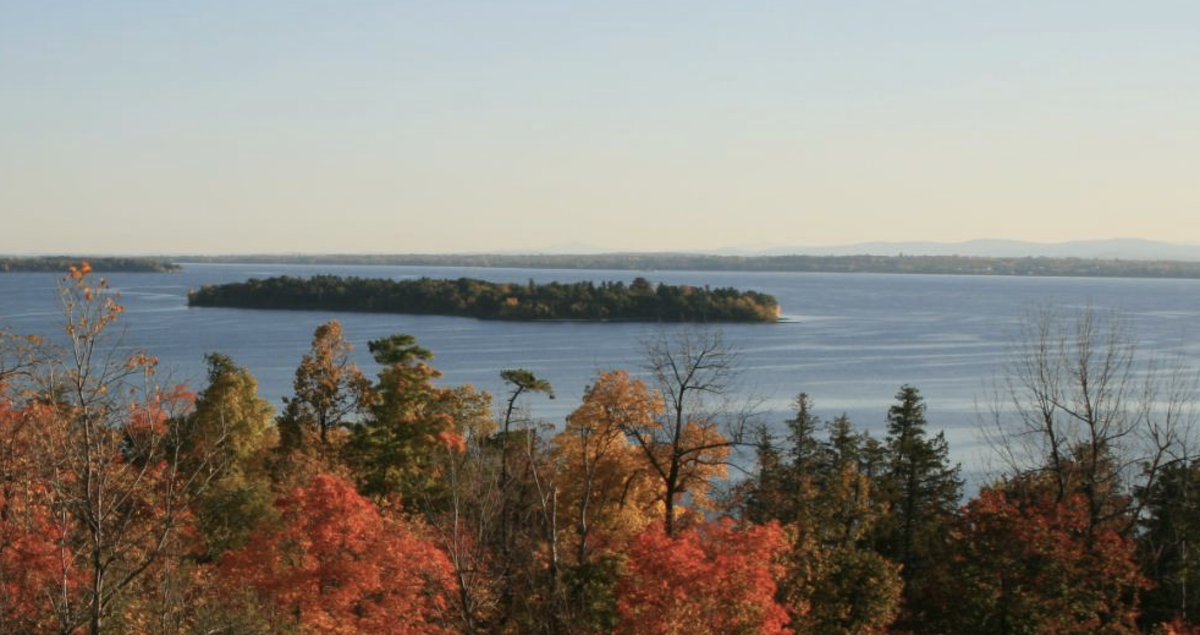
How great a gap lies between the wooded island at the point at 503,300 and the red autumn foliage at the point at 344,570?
4092 inches

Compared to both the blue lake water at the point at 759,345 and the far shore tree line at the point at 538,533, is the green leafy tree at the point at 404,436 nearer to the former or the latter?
the far shore tree line at the point at 538,533

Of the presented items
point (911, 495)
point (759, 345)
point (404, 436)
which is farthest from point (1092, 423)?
point (759, 345)

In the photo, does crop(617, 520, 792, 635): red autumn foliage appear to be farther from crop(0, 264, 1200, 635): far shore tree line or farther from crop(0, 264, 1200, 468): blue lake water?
crop(0, 264, 1200, 468): blue lake water

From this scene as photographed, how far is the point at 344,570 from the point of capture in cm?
1955

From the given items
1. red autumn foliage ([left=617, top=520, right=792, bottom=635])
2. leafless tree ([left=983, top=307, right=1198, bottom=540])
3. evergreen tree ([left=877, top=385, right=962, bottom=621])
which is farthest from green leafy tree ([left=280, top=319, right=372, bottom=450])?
red autumn foliage ([left=617, top=520, right=792, bottom=635])

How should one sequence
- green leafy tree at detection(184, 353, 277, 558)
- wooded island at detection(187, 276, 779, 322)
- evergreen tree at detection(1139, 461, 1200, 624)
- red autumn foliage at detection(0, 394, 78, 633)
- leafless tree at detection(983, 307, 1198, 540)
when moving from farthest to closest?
wooded island at detection(187, 276, 779, 322) < green leafy tree at detection(184, 353, 277, 558) < leafless tree at detection(983, 307, 1198, 540) < evergreen tree at detection(1139, 461, 1200, 624) < red autumn foliage at detection(0, 394, 78, 633)

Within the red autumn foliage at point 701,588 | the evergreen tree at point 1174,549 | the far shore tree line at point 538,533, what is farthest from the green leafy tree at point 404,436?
the evergreen tree at point 1174,549

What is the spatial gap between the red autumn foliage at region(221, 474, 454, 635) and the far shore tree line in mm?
49

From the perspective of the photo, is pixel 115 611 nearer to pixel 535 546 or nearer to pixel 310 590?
pixel 310 590

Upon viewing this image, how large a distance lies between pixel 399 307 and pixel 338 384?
332ft

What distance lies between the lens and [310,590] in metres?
19.5

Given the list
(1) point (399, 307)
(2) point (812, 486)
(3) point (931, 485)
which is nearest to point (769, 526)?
(2) point (812, 486)

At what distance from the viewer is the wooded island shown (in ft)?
418

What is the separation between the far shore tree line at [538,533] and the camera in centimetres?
1251
